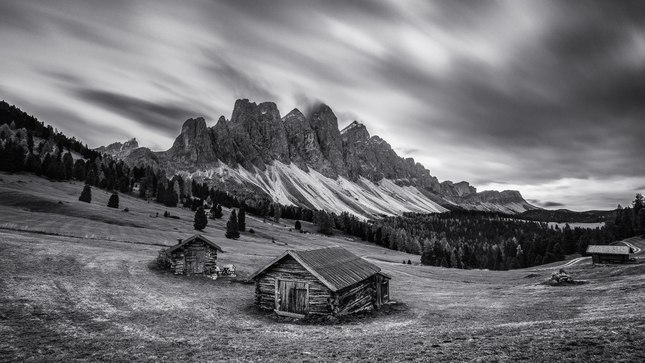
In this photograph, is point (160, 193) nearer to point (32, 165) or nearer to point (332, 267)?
point (32, 165)

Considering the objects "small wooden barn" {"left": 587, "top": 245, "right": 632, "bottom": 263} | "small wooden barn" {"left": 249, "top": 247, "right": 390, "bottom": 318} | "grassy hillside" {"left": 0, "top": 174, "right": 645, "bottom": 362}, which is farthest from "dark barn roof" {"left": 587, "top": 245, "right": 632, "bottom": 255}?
"small wooden barn" {"left": 249, "top": 247, "right": 390, "bottom": 318}

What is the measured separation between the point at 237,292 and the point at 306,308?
11478mm

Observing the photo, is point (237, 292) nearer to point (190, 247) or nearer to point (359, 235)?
point (190, 247)

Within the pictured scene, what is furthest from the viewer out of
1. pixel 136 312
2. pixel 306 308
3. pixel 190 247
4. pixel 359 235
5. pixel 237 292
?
pixel 359 235

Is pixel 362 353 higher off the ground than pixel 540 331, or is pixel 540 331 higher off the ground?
pixel 540 331

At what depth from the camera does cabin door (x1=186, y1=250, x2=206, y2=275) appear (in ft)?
138

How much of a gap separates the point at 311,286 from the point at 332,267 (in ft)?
10.4

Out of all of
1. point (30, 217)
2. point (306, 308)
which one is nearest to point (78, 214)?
point (30, 217)

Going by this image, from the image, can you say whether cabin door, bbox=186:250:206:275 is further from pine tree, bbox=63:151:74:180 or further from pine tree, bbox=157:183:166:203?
pine tree, bbox=63:151:74:180

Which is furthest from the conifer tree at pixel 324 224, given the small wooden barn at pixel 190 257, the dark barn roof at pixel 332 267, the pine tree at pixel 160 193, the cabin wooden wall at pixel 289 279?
the cabin wooden wall at pixel 289 279

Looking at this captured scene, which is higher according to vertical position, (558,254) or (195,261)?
(195,261)

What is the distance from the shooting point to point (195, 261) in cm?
4272

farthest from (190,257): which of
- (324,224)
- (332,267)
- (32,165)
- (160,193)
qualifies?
(324,224)

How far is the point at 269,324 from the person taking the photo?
22797 millimetres
